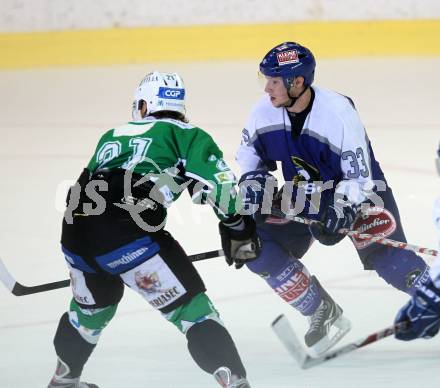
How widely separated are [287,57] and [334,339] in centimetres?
108

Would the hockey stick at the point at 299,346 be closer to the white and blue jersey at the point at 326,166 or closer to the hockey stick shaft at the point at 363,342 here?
the hockey stick shaft at the point at 363,342

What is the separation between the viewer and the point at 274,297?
14.8 feet

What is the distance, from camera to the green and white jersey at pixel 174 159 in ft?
10.4

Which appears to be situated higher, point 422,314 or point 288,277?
point 422,314

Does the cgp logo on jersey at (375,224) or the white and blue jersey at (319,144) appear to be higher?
the white and blue jersey at (319,144)

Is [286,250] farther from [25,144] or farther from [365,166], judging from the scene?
[25,144]

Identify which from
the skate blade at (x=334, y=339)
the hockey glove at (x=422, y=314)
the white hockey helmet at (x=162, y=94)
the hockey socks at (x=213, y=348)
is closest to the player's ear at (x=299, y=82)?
the white hockey helmet at (x=162, y=94)

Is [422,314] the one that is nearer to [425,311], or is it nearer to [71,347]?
[425,311]

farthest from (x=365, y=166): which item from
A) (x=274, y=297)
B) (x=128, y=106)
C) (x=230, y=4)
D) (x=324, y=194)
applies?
(x=230, y=4)

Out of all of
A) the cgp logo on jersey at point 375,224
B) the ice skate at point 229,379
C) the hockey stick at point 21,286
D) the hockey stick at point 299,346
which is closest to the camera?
the hockey stick at point 299,346

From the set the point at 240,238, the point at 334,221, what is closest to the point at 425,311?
the point at 240,238

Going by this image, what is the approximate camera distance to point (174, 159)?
3.20 meters

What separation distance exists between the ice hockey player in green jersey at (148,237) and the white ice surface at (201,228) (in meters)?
0.47

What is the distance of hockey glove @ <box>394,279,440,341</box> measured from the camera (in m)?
2.64
